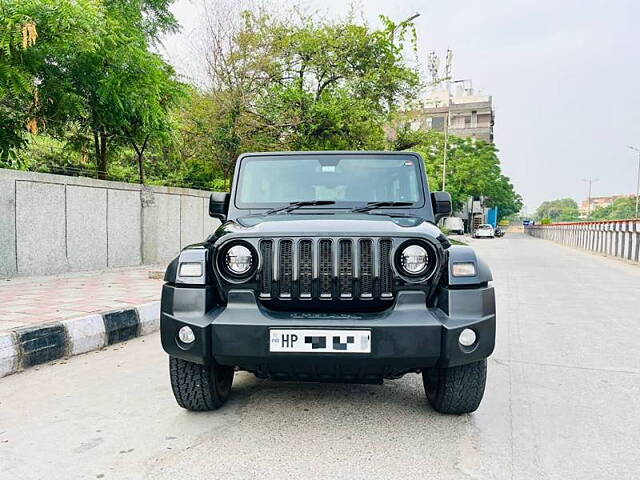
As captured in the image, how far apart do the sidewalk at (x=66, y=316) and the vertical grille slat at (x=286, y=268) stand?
255 cm

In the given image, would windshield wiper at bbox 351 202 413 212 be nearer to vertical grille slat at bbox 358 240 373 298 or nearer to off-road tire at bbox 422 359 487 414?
vertical grille slat at bbox 358 240 373 298

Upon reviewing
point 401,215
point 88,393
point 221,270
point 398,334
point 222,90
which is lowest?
point 88,393

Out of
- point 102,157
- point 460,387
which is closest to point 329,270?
point 460,387

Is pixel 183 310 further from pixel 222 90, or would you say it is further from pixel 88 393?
pixel 222 90

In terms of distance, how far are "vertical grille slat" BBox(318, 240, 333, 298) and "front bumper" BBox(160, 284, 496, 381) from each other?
0.14 meters

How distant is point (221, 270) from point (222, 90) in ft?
40.8

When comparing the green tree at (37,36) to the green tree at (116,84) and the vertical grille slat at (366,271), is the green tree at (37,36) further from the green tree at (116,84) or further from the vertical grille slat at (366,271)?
the vertical grille slat at (366,271)

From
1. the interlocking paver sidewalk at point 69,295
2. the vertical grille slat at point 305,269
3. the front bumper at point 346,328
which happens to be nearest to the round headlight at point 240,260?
Result: the front bumper at point 346,328

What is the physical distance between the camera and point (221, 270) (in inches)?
111

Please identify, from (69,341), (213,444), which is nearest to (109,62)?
(69,341)

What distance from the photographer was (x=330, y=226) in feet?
9.42

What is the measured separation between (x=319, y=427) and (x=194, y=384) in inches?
29.4

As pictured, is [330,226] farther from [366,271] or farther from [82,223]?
[82,223]

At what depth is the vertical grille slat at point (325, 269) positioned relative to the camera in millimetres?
2734
